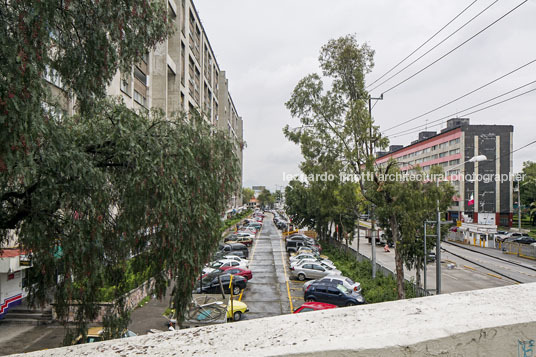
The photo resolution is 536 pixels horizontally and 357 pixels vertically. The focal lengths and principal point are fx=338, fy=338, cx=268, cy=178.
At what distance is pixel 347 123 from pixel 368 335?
16099 millimetres

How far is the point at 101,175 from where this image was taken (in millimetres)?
6043

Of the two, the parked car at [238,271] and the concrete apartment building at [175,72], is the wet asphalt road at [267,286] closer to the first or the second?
the parked car at [238,271]

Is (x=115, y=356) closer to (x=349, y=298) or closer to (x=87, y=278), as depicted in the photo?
(x=87, y=278)

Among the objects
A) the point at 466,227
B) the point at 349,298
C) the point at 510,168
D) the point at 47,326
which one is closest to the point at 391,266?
the point at 349,298

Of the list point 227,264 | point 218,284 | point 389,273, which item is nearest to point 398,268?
point 389,273

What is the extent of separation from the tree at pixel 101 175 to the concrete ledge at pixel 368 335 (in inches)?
145

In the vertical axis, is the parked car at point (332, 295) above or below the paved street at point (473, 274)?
above

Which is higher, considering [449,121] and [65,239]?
[449,121]

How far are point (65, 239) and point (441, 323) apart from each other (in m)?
6.24

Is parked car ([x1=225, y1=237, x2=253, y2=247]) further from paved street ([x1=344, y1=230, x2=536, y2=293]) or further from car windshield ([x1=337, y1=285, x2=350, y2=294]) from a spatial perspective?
car windshield ([x1=337, y1=285, x2=350, y2=294])

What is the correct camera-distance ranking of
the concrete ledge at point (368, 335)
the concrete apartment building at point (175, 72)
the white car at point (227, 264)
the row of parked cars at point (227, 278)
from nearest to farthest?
the concrete ledge at point (368, 335), the row of parked cars at point (227, 278), the white car at point (227, 264), the concrete apartment building at point (175, 72)

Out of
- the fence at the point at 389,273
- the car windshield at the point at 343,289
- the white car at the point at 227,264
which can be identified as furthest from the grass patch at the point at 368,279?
the white car at the point at 227,264

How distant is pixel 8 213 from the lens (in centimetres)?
658

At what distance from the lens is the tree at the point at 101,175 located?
5.54m
